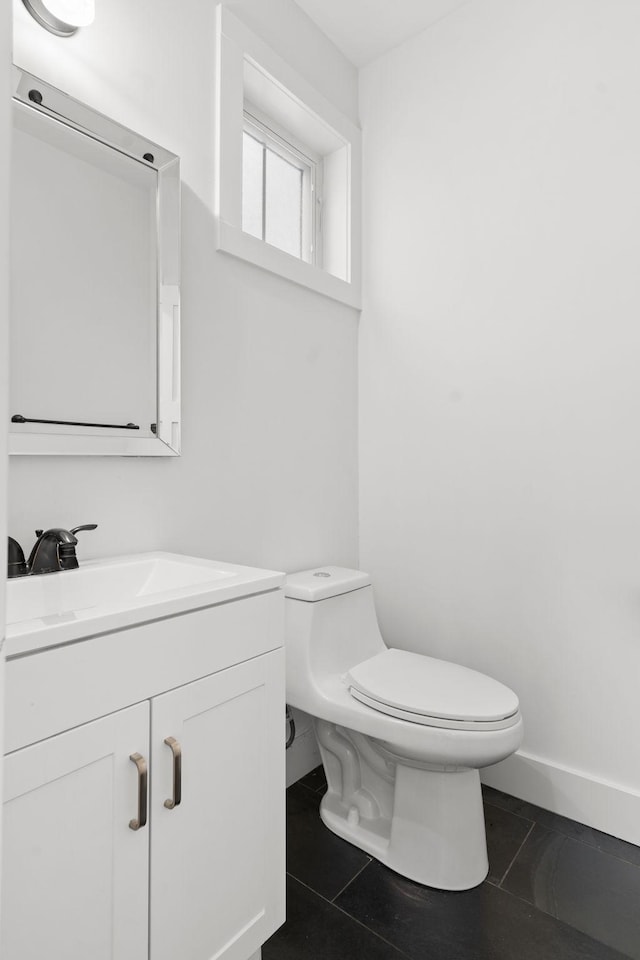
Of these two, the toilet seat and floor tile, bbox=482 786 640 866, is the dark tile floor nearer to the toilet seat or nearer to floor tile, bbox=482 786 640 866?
floor tile, bbox=482 786 640 866

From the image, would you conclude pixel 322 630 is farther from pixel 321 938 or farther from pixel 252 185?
pixel 252 185

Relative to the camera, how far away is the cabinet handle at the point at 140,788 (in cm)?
85

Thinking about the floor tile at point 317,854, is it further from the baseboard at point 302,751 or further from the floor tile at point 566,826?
the floor tile at point 566,826

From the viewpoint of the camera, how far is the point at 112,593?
119cm

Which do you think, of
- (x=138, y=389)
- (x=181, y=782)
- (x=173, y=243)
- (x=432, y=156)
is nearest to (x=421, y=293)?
(x=432, y=156)

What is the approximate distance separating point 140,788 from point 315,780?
116 centimetres

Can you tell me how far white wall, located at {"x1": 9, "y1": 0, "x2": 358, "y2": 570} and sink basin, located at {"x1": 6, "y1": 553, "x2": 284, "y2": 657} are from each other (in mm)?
126

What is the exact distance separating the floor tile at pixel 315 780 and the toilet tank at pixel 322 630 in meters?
0.46

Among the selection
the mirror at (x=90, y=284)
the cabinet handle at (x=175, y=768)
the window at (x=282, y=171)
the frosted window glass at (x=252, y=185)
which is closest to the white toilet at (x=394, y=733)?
the cabinet handle at (x=175, y=768)

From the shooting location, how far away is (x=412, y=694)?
4.58 feet

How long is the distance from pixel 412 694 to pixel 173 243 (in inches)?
Result: 52.2

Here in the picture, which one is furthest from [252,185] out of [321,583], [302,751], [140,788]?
[302,751]

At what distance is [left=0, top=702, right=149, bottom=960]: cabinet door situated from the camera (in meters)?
0.73

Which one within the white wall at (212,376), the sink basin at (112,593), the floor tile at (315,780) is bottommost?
the floor tile at (315,780)
